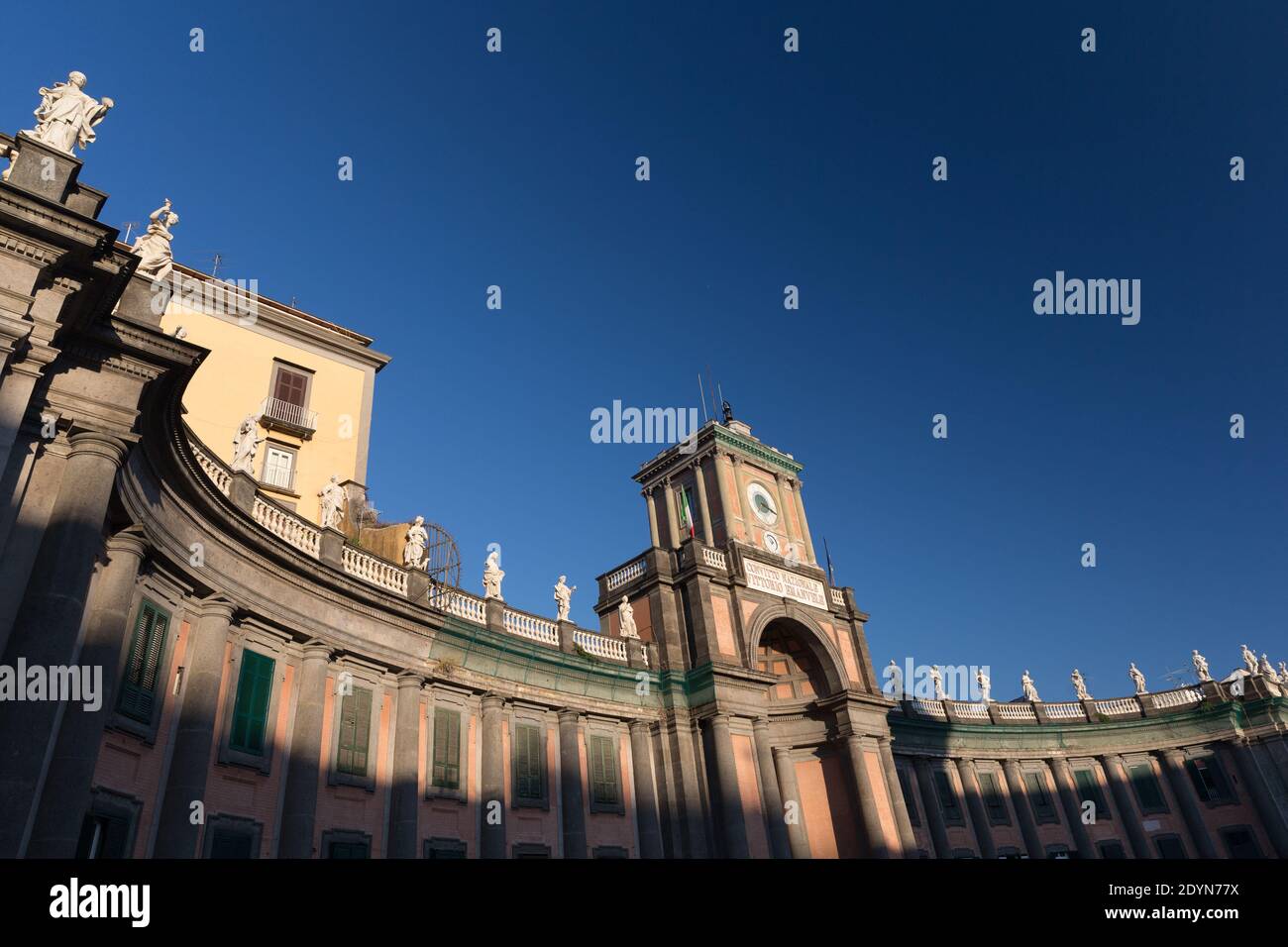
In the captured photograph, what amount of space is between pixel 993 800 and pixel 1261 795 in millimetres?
14200

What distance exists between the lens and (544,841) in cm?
2294

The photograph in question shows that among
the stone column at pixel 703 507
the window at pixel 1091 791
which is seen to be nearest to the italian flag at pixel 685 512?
the stone column at pixel 703 507

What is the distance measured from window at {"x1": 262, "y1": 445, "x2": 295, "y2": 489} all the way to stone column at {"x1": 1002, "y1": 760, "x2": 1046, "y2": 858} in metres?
37.9

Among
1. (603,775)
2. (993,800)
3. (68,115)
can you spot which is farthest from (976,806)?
(68,115)

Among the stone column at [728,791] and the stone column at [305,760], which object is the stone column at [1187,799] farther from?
the stone column at [305,760]

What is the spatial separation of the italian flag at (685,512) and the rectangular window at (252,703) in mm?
21064

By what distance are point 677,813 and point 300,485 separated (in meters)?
16.1

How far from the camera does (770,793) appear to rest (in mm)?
27219

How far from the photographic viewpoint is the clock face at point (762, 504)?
3619cm

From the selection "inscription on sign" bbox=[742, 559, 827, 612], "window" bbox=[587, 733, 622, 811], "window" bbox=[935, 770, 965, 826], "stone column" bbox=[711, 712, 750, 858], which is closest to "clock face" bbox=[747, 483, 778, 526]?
"inscription on sign" bbox=[742, 559, 827, 612]

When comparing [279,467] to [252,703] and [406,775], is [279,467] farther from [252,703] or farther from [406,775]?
[406,775]

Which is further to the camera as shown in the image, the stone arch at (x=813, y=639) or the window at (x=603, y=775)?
the stone arch at (x=813, y=639)
